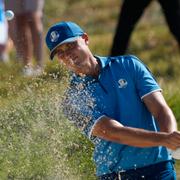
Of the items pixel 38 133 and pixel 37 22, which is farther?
pixel 37 22

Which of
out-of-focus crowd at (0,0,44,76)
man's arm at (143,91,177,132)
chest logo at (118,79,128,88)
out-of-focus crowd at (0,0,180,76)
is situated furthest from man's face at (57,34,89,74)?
out-of-focus crowd at (0,0,44,76)

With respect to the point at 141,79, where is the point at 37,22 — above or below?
below

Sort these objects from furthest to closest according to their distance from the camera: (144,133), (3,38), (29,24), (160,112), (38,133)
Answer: (3,38) < (29,24) < (38,133) < (160,112) < (144,133)

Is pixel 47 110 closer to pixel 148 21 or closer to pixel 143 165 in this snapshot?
pixel 143 165

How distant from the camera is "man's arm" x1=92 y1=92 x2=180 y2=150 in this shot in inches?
172

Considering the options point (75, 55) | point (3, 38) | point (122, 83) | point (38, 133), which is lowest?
point (3, 38)

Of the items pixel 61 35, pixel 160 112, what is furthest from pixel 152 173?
pixel 61 35

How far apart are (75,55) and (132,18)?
430cm

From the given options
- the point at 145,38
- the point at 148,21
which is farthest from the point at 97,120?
the point at 148,21

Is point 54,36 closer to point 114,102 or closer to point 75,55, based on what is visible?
point 75,55

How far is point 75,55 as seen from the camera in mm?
4691

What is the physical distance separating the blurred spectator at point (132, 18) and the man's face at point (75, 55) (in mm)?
4108

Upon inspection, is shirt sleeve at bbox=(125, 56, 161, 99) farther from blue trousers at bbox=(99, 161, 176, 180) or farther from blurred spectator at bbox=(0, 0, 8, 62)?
blurred spectator at bbox=(0, 0, 8, 62)

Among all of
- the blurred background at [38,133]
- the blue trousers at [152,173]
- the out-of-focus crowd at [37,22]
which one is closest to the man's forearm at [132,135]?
the blue trousers at [152,173]
